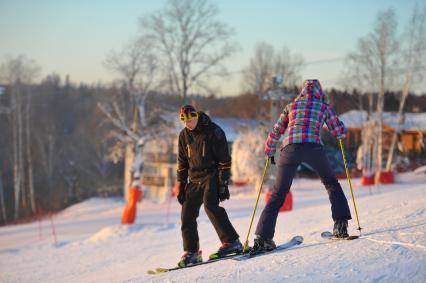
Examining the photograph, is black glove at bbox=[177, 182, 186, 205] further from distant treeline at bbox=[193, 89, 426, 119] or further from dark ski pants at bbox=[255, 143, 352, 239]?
distant treeline at bbox=[193, 89, 426, 119]

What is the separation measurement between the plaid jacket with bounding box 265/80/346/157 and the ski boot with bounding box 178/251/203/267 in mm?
1462

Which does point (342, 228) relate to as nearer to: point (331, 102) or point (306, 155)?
point (306, 155)

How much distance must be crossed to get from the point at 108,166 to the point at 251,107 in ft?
59.7

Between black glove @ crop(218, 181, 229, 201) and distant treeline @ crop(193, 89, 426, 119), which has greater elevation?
distant treeline @ crop(193, 89, 426, 119)

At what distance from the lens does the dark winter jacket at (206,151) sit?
18.1 ft

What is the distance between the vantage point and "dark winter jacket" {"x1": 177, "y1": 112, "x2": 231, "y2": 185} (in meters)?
5.53

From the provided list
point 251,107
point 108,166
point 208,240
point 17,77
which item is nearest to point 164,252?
point 208,240

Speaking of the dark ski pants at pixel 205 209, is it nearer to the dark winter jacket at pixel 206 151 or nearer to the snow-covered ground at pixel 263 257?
the dark winter jacket at pixel 206 151

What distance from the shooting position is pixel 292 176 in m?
5.48

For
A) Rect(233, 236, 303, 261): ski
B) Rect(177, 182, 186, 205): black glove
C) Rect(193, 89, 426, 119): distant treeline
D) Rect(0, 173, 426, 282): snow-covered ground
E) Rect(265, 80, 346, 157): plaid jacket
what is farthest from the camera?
Rect(193, 89, 426, 119): distant treeline

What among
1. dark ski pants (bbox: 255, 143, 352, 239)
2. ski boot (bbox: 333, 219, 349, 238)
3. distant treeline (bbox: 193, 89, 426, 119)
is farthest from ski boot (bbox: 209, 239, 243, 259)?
distant treeline (bbox: 193, 89, 426, 119)

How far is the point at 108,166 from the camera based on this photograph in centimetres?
5841

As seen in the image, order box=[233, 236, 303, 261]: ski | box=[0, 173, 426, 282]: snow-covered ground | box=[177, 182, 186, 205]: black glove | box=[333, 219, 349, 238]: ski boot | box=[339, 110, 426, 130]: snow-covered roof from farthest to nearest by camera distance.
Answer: box=[339, 110, 426, 130]: snow-covered roof → box=[177, 182, 186, 205]: black glove → box=[333, 219, 349, 238]: ski boot → box=[233, 236, 303, 261]: ski → box=[0, 173, 426, 282]: snow-covered ground

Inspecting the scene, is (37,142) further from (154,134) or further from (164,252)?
(164,252)
